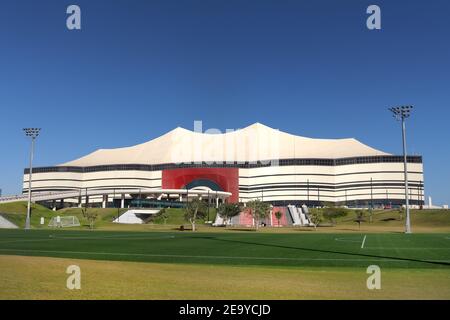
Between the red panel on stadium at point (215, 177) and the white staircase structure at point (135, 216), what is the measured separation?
62361 millimetres

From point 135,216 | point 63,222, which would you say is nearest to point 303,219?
point 135,216

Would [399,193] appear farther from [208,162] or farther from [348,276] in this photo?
[348,276]

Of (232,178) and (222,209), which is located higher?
(232,178)

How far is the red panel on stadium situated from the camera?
7062 inches

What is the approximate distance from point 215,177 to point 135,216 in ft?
227

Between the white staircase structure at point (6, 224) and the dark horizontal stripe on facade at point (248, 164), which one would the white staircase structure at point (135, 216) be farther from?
the dark horizontal stripe on facade at point (248, 164)

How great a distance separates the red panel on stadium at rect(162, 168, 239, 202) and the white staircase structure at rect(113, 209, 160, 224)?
2455 inches

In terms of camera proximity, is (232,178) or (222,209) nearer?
(222,209)

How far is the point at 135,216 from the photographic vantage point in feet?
374
